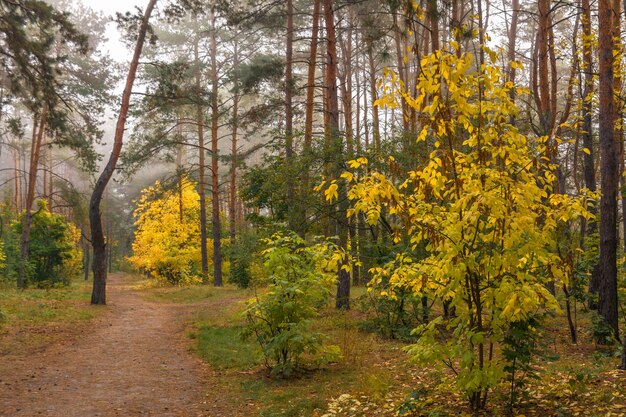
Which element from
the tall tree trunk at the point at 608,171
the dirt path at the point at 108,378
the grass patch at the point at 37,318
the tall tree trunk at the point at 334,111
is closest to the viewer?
the dirt path at the point at 108,378

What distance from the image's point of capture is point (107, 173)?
15.7m

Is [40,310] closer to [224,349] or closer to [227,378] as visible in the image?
[224,349]

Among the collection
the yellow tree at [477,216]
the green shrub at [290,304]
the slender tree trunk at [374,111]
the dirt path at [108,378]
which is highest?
the slender tree trunk at [374,111]

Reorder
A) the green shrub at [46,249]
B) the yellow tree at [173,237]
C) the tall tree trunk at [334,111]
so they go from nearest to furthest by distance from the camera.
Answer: the tall tree trunk at [334,111] < the green shrub at [46,249] < the yellow tree at [173,237]

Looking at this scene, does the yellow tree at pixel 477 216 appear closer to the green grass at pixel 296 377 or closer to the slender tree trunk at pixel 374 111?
the green grass at pixel 296 377

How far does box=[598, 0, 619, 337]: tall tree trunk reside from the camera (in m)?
7.35

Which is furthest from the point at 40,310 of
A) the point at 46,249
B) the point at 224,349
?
the point at 46,249

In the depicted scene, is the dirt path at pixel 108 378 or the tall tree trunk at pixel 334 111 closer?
the dirt path at pixel 108 378

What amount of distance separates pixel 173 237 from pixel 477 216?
86.7 ft

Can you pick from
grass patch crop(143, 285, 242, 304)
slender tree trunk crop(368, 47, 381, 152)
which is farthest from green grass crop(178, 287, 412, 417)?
grass patch crop(143, 285, 242, 304)

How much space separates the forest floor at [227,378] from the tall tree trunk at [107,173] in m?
3.74

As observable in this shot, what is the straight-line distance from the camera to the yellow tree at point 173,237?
28.2 metres

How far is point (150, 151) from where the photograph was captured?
2103 centimetres

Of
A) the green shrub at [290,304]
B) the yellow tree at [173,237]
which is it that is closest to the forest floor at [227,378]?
the green shrub at [290,304]
